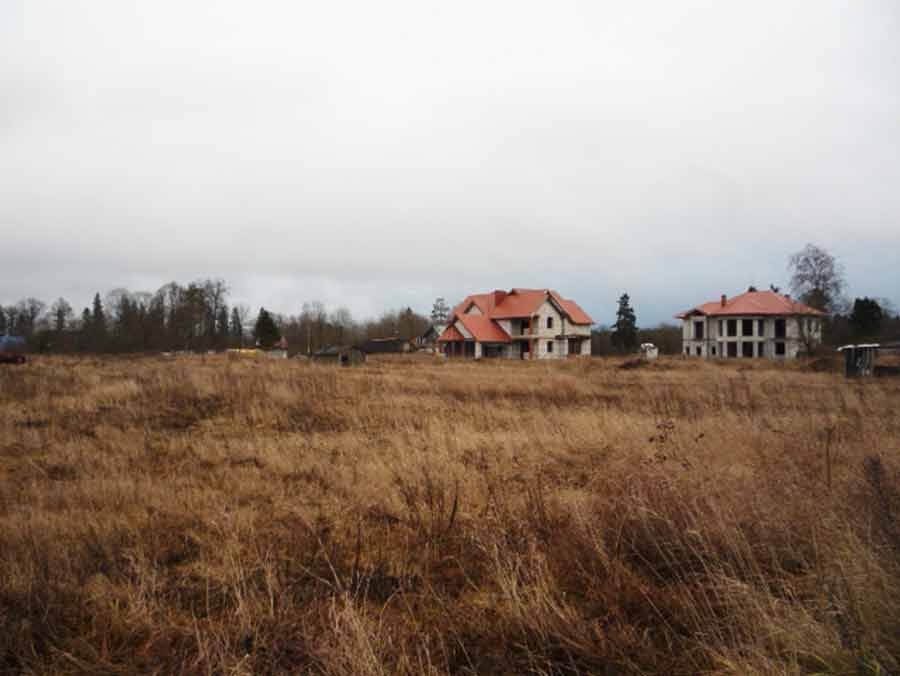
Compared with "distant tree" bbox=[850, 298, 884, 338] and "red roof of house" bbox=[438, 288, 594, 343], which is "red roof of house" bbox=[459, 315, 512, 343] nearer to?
"red roof of house" bbox=[438, 288, 594, 343]

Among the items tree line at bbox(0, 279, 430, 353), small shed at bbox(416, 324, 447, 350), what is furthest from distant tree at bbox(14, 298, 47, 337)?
small shed at bbox(416, 324, 447, 350)

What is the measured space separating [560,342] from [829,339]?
27.2m

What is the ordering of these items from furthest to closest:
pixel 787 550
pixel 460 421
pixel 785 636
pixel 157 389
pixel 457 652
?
pixel 157 389
pixel 460 421
pixel 787 550
pixel 457 652
pixel 785 636

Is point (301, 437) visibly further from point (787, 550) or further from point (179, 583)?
point (787, 550)

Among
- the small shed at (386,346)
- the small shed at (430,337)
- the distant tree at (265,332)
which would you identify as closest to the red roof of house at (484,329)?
the small shed at (386,346)

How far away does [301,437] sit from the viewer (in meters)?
9.04

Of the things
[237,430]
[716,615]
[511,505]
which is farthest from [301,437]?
[716,615]

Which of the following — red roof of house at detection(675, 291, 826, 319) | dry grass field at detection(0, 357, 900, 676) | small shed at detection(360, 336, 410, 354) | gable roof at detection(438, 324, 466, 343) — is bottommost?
dry grass field at detection(0, 357, 900, 676)

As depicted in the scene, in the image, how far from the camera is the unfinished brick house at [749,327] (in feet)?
177

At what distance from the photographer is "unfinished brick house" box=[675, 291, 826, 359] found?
54000 mm

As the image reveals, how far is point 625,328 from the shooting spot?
7094 centimetres

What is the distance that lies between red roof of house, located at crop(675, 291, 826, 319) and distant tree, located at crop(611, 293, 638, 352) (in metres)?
11.7

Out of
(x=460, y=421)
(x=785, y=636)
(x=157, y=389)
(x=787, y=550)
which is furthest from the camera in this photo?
(x=157, y=389)

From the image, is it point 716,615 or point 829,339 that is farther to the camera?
point 829,339
